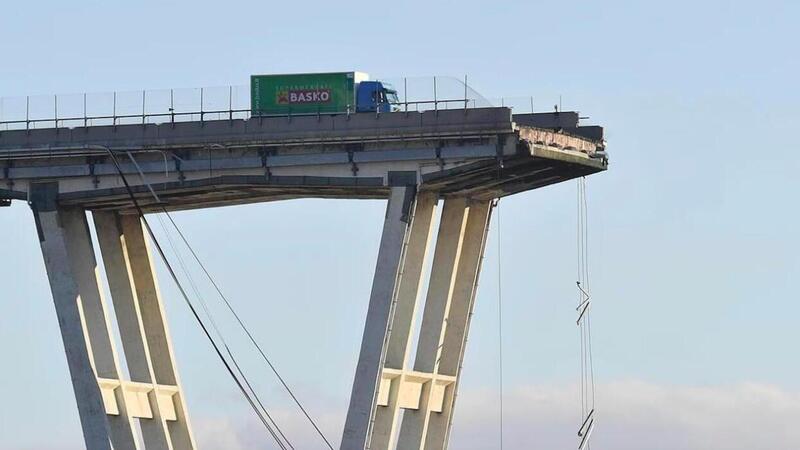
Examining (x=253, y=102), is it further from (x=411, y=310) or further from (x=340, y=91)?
(x=411, y=310)

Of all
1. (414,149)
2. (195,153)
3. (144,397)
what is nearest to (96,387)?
(144,397)

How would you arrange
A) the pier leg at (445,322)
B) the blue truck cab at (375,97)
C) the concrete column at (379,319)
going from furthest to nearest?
the pier leg at (445,322), the blue truck cab at (375,97), the concrete column at (379,319)

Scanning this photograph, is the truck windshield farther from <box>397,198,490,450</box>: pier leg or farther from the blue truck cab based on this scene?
<box>397,198,490,450</box>: pier leg

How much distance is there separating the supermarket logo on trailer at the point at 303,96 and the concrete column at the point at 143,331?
14613 mm

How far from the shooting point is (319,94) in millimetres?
119750

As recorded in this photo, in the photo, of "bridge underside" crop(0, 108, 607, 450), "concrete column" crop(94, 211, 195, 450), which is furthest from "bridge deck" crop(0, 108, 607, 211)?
"concrete column" crop(94, 211, 195, 450)

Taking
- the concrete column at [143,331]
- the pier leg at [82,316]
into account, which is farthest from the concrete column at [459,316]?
the pier leg at [82,316]

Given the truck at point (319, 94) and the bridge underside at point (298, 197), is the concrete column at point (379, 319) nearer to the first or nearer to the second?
the bridge underside at point (298, 197)

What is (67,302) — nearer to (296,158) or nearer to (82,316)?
(82,316)

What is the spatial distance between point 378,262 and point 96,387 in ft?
59.5

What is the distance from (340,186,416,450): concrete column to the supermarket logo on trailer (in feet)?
21.7

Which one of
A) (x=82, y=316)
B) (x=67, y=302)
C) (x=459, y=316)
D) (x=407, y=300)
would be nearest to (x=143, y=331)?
(x=82, y=316)

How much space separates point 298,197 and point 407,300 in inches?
361

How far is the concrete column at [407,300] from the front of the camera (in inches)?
4754
